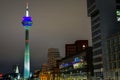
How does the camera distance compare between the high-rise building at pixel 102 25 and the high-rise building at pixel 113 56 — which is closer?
the high-rise building at pixel 113 56

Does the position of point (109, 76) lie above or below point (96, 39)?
below

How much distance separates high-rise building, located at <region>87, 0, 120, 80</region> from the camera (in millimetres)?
140875

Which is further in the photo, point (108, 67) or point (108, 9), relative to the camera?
point (108, 9)

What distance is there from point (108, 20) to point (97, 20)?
23.1ft

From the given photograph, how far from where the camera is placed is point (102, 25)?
472 feet

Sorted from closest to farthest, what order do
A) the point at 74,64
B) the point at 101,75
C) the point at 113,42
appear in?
the point at 113,42, the point at 101,75, the point at 74,64

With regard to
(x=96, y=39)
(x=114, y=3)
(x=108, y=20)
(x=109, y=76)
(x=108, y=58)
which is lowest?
(x=109, y=76)

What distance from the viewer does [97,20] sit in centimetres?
14975

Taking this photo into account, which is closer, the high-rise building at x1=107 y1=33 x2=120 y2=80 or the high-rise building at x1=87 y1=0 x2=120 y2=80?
the high-rise building at x1=107 y1=33 x2=120 y2=80

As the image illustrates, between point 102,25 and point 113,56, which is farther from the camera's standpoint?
point 102,25

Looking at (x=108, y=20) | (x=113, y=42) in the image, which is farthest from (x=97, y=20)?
(x=113, y=42)

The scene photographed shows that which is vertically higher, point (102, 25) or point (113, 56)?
point (102, 25)

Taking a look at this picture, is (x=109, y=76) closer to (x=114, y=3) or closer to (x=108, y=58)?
(x=108, y=58)

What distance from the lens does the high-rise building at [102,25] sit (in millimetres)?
140875
